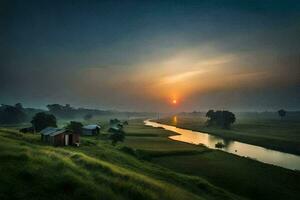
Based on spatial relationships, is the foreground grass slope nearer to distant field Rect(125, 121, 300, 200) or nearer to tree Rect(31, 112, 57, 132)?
distant field Rect(125, 121, 300, 200)

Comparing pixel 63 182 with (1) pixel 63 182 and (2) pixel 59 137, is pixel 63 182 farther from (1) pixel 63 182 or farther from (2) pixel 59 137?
(2) pixel 59 137

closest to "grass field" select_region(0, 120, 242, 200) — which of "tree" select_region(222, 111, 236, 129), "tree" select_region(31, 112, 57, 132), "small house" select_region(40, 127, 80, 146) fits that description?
"small house" select_region(40, 127, 80, 146)

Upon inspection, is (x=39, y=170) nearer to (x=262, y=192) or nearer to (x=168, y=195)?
(x=168, y=195)

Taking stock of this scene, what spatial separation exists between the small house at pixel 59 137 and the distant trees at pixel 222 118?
12382 centimetres

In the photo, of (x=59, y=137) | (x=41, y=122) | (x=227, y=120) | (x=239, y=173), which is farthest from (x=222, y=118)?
(x=59, y=137)

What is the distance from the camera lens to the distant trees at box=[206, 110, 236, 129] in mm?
163050

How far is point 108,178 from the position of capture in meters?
26.9

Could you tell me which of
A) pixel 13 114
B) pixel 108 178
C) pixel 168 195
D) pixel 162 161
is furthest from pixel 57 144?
pixel 13 114

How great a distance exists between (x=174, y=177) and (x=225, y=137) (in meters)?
90.5

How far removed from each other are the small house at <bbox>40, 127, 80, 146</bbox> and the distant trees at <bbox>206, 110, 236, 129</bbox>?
123822mm

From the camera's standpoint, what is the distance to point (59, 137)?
189 ft

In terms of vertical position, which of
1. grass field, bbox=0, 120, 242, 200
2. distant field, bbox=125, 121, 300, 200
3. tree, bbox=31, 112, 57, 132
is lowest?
distant field, bbox=125, 121, 300, 200

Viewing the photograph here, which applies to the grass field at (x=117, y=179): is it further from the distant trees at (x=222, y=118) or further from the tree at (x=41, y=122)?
the distant trees at (x=222, y=118)

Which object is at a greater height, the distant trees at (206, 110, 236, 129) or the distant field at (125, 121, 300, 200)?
the distant trees at (206, 110, 236, 129)
